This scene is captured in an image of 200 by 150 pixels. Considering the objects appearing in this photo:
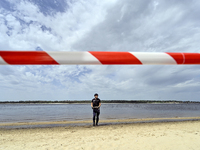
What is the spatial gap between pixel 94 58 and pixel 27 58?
55 cm

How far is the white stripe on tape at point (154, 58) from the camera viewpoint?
4.12ft

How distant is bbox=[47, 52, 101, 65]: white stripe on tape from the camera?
120 cm

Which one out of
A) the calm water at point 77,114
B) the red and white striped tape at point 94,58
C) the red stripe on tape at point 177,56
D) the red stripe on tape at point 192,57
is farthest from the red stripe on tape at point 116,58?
the calm water at point 77,114

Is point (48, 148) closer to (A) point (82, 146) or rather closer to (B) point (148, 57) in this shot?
(A) point (82, 146)

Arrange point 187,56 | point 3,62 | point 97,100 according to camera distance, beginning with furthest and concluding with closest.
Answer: point 97,100
point 187,56
point 3,62

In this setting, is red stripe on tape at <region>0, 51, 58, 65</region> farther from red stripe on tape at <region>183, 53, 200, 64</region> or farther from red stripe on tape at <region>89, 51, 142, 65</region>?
red stripe on tape at <region>183, 53, 200, 64</region>

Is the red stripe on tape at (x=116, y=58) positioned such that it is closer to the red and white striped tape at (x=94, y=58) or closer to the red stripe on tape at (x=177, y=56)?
the red and white striped tape at (x=94, y=58)

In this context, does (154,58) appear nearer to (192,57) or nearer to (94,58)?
(192,57)

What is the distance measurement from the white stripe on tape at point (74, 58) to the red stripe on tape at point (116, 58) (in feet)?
0.14

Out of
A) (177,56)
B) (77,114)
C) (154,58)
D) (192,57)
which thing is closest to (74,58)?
(154,58)

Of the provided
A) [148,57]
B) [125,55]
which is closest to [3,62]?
[125,55]

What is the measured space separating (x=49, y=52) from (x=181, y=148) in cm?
381

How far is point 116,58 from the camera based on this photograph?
124cm

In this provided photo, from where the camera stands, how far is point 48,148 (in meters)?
3.99
